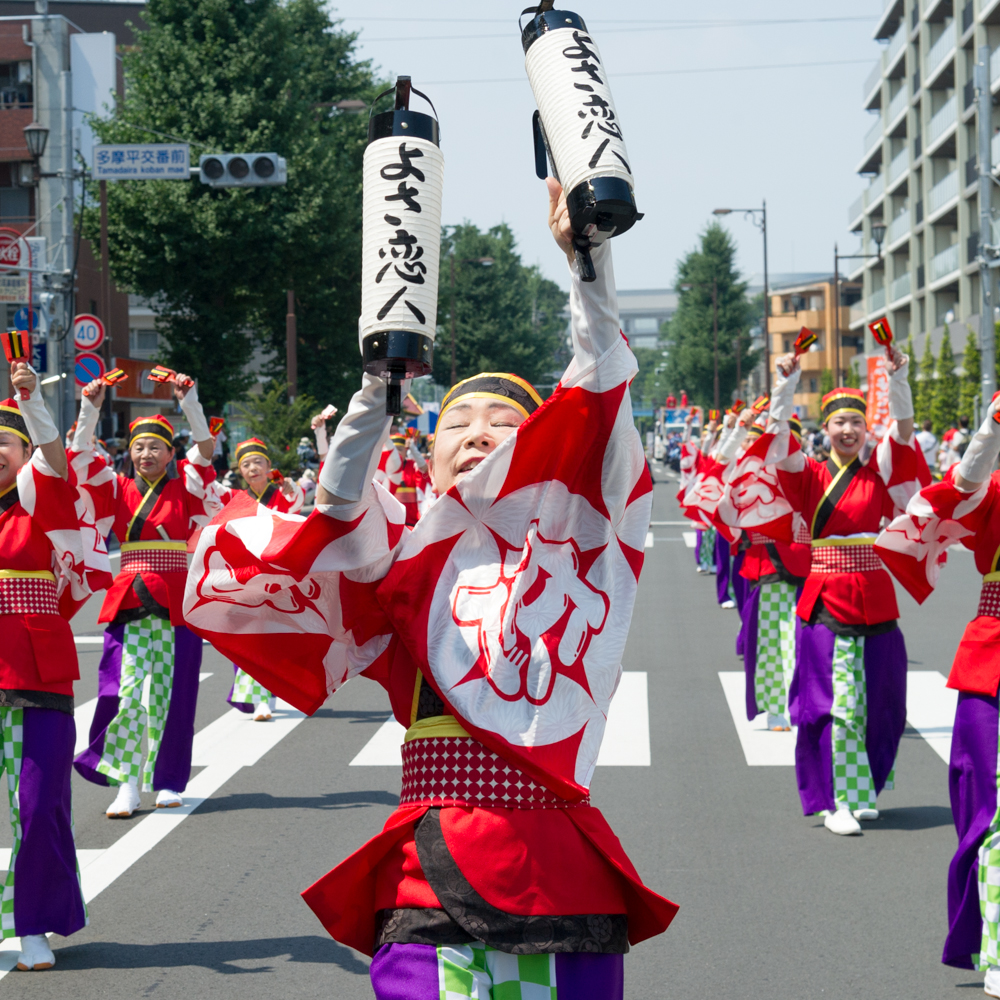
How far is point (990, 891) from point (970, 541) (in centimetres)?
131

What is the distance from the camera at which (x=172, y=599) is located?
7492 millimetres

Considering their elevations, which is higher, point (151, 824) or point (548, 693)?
point (548, 693)

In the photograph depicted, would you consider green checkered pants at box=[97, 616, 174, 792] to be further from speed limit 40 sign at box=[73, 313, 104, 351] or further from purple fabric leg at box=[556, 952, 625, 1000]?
speed limit 40 sign at box=[73, 313, 104, 351]

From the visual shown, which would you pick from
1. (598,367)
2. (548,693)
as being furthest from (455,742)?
(598,367)

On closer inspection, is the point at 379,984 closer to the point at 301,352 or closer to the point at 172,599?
the point at 172,599

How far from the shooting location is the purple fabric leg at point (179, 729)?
7.33 meters

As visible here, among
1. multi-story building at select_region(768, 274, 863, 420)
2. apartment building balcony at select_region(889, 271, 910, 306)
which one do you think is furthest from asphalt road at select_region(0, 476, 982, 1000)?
multi-story building at select_region(768, 274, 863, 420)

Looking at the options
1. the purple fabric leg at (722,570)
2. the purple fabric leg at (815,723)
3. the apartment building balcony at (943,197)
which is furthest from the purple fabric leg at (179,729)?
the apartment building balcony at (943,197)

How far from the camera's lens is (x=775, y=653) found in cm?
911

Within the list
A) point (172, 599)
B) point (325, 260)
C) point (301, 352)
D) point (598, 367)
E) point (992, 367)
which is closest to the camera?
point (598, 367)

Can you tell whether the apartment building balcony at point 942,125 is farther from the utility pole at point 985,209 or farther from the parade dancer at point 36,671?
the parade dancer at point 36,671

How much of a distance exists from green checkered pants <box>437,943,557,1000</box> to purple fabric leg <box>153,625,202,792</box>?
5202mm

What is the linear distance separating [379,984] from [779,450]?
4840 mm

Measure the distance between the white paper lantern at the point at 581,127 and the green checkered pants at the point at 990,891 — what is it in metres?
3.09
